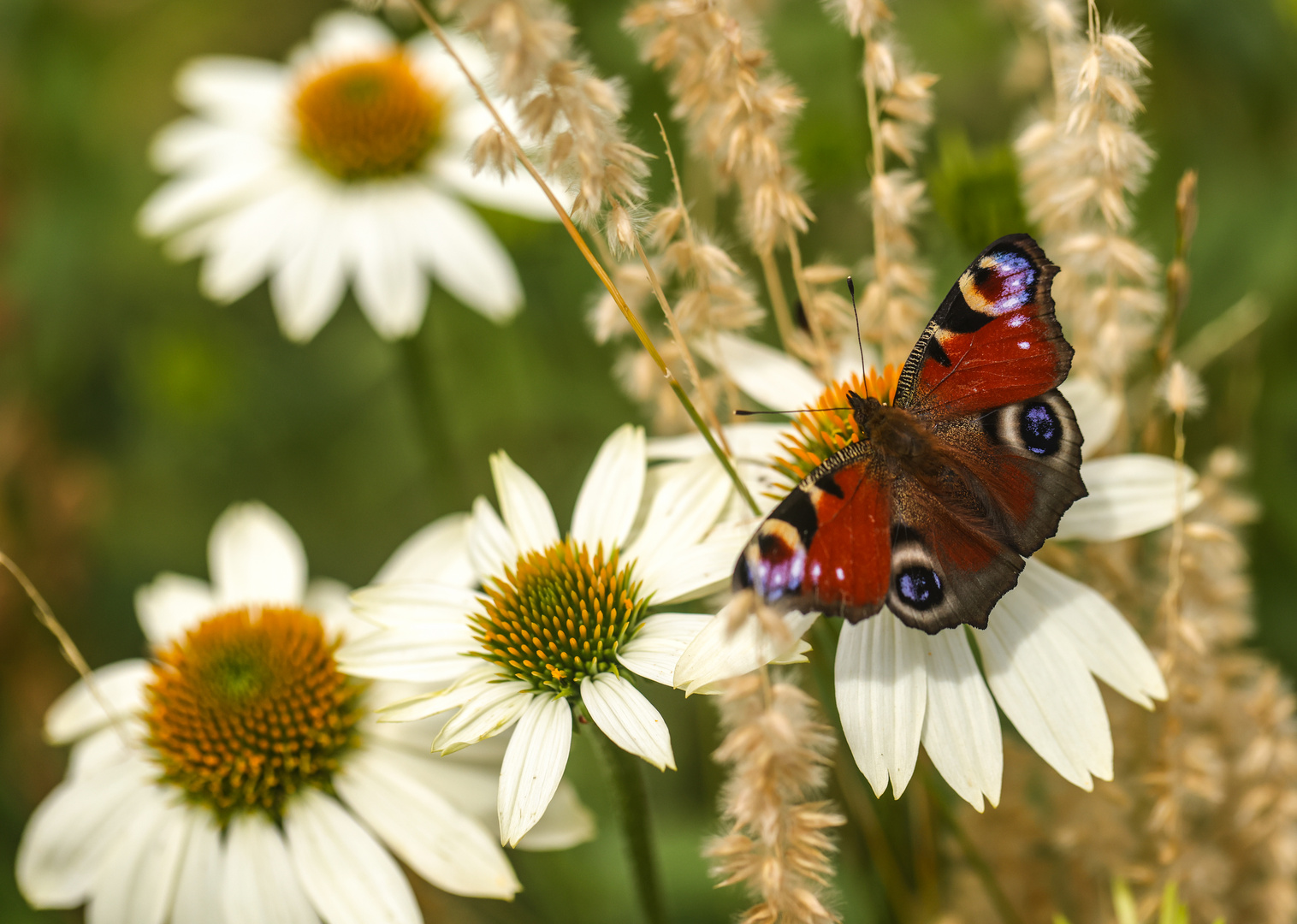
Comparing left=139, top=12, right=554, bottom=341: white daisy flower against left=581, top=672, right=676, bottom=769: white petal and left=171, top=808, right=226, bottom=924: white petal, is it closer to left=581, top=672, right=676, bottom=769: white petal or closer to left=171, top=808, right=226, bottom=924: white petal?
left=171, top=808, right=226, bottom=924: white petal

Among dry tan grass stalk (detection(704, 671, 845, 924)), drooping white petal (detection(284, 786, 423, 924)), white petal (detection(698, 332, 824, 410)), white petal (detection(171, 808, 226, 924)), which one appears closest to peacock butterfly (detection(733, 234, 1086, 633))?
dry tan grass stalk (detection(704, 671, 845, 924))

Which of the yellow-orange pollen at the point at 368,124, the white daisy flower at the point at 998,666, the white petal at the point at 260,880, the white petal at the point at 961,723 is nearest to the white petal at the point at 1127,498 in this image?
the white daisy flower at the point at 998,666

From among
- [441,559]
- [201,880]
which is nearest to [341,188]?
[441,559]

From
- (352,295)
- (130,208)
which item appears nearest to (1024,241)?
(352,295)

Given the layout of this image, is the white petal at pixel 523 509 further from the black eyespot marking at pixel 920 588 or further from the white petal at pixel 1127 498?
the white petal at pixel 1127 498

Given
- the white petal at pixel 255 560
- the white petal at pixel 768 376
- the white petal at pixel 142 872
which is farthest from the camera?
the white petal at pixel 255 560

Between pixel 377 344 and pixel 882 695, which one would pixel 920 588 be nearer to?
pixel 882 695

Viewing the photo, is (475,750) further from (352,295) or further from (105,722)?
(352,295)
